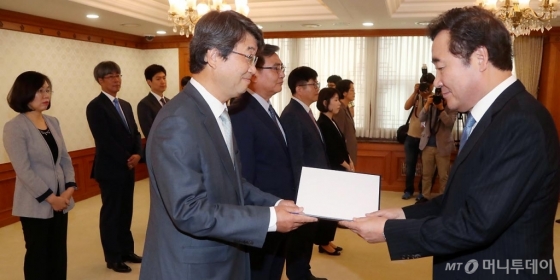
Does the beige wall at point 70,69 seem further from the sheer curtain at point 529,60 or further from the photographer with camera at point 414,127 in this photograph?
the sheer curtain at point 529,60

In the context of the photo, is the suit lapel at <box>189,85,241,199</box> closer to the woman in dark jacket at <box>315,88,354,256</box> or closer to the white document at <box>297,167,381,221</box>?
the white document at <box>297,167,381,221</box>

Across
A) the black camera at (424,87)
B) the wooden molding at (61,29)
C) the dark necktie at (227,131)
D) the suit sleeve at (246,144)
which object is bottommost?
the suit sleeve at (246,144)

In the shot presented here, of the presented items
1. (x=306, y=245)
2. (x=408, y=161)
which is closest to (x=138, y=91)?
(x=408, y=161)

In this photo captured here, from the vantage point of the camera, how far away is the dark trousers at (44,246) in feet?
8.73

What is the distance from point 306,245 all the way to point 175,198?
6.69 ft

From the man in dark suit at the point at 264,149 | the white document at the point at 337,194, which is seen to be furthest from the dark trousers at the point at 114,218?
the white document at the point at 337,194

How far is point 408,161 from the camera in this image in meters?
6.02

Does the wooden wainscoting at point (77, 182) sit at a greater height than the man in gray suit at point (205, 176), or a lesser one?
lesser

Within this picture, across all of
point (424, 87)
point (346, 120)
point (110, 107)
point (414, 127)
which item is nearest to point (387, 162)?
point (414, 127)

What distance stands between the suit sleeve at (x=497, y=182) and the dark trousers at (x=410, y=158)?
478 centimetres

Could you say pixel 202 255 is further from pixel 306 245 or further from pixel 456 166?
pixel 306 245

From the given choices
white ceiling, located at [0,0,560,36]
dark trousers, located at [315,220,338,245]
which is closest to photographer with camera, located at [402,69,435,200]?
white ceiling, located at [0,0,560,36]

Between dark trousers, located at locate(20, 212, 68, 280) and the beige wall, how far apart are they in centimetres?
260

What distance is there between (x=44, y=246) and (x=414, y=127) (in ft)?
15.2
